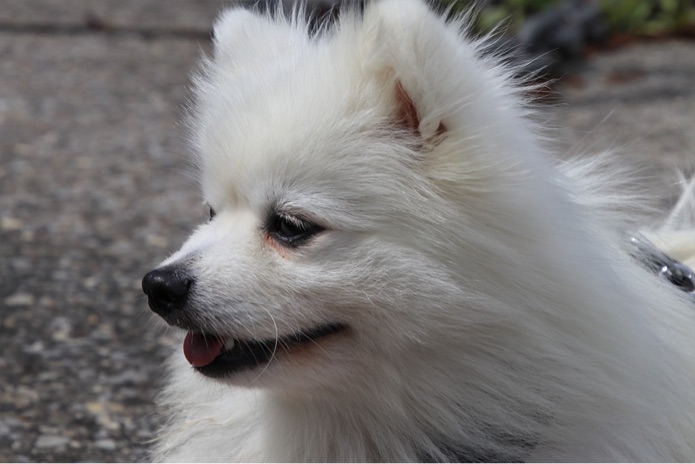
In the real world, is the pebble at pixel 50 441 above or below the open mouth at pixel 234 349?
below

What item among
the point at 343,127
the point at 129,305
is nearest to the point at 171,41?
the point at 129,305

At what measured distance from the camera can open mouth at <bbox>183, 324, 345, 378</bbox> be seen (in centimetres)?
225

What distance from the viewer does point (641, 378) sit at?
2338 millimetres

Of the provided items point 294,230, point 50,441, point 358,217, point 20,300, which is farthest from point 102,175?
point 358,217

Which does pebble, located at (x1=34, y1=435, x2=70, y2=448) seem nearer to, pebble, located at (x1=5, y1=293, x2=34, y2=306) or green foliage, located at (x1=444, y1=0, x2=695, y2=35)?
pebble, located at (x1=5, y1=293, x2=34, y2=306)

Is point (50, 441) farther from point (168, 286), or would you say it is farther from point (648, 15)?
point (648, 15)

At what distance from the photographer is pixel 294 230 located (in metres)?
2.27

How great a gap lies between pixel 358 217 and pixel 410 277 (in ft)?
0.60

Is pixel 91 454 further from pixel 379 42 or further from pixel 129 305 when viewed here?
pixel 379 42

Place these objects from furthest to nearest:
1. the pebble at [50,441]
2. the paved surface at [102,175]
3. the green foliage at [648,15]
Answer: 1. the green foliage at [648,15]
2. the paved surface at [102,175]
3. the pebble at [50,441]

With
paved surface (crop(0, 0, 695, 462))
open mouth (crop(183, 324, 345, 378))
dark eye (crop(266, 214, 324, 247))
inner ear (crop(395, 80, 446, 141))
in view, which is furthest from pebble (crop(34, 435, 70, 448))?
inner ear (crop(395, 80, 446, 141))

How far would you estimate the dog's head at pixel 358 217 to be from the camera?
86.4 inches

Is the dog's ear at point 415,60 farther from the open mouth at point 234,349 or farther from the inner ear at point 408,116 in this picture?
the open mouth at point 234,349

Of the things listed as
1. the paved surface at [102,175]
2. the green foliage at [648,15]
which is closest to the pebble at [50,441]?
the paved surface at [102,175]
